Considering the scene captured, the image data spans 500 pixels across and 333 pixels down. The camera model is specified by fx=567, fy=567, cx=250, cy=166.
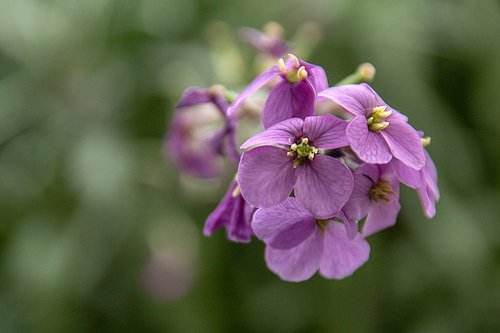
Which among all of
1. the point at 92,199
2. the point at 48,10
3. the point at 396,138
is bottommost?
the point at 92,199

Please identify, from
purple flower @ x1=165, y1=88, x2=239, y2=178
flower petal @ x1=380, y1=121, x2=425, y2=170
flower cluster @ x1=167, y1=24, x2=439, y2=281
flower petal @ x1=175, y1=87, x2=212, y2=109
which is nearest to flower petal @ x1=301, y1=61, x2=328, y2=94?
flower cluster @ x1=167, y1=24, x2=439, y2=281

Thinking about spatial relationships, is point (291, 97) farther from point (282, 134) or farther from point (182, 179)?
point (182, 179)

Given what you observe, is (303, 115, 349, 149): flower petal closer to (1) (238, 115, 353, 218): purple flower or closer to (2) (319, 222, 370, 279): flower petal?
(1) (238, 115, 353, 218): purple flower

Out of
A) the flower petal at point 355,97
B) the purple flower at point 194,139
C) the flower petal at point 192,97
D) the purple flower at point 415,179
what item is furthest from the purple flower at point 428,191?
the purple flower at point 194,139

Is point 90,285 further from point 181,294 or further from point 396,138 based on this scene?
point 396,138

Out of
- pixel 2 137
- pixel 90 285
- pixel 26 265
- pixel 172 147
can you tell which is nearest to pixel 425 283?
pixel 172 147

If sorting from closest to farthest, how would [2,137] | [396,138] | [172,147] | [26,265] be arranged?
[396,138], [172,147], [26,265], [2,137]
